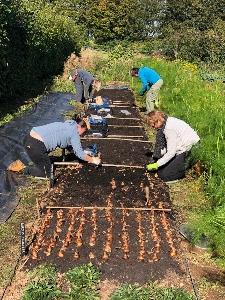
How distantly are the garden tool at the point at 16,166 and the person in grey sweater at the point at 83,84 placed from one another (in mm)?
3172

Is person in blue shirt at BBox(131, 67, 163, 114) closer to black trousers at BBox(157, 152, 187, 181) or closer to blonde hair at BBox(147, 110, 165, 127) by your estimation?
black trousers at BBox(157, 152, 187, 181)

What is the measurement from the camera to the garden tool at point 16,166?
700 centimetres

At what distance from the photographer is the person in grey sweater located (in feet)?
32.2

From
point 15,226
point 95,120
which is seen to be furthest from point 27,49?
point 15,226

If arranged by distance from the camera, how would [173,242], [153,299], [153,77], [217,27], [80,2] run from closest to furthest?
[153,299] → [173,242] → [153,77] → [217,27] → [80,2]

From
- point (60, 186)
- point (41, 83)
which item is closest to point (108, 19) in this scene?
point (41, 83)

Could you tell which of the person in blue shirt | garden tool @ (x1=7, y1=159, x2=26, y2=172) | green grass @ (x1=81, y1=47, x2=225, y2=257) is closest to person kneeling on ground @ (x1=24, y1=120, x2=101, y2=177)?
garden tool @ (x1=7, y1=159, x2=26, y2=172)

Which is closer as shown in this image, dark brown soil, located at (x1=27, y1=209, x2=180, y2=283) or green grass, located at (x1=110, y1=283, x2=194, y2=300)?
green grass, located at (x1=110, y1=283, x2=194, y2=300)

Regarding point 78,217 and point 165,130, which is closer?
point 78,217

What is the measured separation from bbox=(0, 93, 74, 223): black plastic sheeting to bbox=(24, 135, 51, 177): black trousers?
22cm

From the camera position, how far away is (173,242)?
504cm

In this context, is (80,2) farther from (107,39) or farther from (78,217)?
(78,217)

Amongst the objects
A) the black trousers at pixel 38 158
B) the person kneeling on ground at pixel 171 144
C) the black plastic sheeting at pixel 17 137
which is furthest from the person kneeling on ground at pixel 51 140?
the person kneeling on ground at pixel 171 144

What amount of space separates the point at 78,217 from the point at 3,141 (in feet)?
11.5
